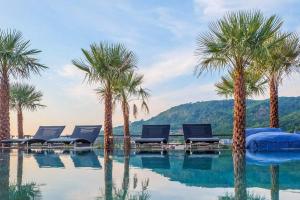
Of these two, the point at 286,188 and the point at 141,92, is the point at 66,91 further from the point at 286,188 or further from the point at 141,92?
the point at 286,188

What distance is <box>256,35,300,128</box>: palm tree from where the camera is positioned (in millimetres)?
19766

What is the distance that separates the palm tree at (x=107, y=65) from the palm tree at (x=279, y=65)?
6883 millimetres

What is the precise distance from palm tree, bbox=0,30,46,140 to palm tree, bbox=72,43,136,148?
406 centimetres

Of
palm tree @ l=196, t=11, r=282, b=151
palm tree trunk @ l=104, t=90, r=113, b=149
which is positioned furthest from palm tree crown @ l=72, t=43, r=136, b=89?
palm tree @ l=196, t=11, r=282, b=151

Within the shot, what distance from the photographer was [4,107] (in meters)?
20.7

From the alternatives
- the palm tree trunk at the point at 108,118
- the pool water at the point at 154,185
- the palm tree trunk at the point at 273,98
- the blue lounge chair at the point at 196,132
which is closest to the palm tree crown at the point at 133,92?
the palm tree trunk at the point at 108,118

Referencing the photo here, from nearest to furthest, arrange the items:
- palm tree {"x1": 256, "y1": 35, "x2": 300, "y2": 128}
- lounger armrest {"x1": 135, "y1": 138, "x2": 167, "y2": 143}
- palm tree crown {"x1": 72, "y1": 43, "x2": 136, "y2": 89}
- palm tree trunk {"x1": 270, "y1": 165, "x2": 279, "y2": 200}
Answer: palm tree trunk {"x1": 270, "y1": 165, "x2": 279, "y2": 200}
palm tree crown {"x1": 72, "y1": 43, "x2": 136, "y2": 89}
lounger armrest {"x1": 135, "y1": 138, "x2": 167, "y2": 143}
palm tree {"x1": 256, "y1": 35, "x2": 300, "y2": 128}

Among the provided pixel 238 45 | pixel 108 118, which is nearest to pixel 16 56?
pixel 108 118

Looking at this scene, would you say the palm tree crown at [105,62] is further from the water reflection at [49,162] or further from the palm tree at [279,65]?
the palm tree at [279,65]

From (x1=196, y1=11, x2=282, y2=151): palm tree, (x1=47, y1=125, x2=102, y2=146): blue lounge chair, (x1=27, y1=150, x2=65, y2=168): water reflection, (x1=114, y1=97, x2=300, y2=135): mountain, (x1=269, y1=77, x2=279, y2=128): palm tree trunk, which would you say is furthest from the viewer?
(x1=114, y1=97, x2=300, y2=135): mountain

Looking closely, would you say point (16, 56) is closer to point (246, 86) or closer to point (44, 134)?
point (44, 134)

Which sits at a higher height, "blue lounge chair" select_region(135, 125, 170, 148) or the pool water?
"blue lounge chair" select_region(135, 125, 170, 148)

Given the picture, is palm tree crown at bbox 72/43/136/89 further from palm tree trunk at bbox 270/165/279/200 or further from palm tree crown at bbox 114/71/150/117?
palm tree trunk at bbox 270/165/279/200

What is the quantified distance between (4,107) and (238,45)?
12.8 m
